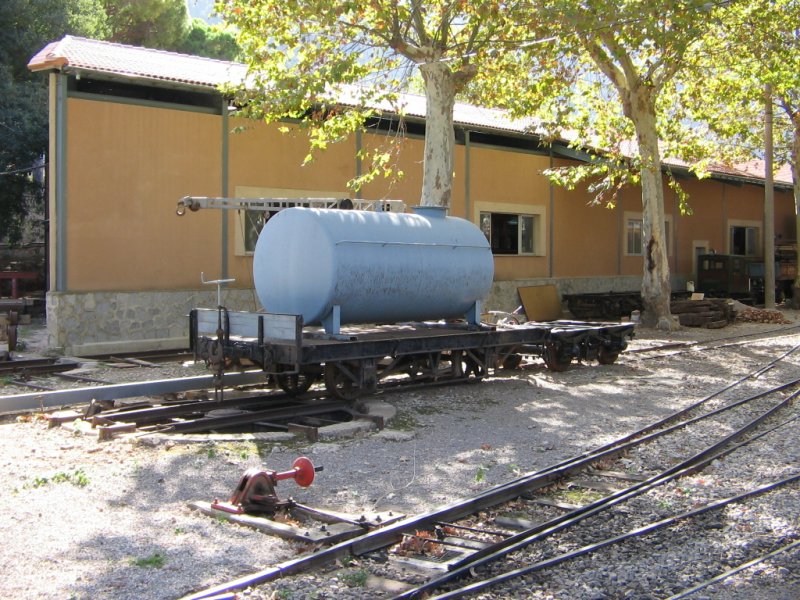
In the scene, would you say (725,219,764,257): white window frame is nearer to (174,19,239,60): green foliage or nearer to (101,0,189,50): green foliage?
(174,19,239,60): green foliage

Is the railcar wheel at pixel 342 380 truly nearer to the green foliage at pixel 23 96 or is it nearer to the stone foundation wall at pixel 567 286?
the stone foundation wall at pixel 567 286

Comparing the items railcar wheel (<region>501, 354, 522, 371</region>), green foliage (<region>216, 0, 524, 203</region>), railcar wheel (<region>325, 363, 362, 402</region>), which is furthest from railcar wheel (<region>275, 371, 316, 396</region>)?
green foliage (<region>216, 0, 524, 203</region>)

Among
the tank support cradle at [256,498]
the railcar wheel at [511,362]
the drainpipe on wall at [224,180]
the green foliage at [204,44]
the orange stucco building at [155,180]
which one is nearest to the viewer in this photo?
the tank support cradle at [256,498]

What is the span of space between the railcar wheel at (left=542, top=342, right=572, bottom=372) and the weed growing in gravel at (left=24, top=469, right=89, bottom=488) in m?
8.57

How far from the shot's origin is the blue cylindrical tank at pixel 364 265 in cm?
1073

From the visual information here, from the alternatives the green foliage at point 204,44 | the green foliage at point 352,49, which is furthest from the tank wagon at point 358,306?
the green foliage at point 204,44

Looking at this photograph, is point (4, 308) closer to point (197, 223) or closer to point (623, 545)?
point (197, 223)

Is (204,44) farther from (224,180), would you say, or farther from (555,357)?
(555,357)

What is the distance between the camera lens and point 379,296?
444 inches

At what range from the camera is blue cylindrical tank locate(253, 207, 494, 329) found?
10.7 m

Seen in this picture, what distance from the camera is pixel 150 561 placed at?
209 inches

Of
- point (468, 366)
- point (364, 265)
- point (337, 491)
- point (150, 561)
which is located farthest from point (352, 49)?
point (150, 561)

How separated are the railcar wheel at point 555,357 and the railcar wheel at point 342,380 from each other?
14.5 ft

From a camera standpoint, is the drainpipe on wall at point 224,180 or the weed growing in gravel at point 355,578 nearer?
the weed growing in gravel at point 355,578
